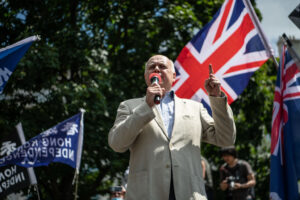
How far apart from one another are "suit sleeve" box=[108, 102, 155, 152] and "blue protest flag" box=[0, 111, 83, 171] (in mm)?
4096

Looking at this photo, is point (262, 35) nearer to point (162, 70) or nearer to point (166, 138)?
point (162, 70)

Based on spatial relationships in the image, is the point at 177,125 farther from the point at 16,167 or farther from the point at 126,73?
the point at 126,73

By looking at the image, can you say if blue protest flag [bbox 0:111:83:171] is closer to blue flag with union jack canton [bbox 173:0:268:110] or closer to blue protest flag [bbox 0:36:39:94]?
blue protest flag [bbox 0:36:39:94]

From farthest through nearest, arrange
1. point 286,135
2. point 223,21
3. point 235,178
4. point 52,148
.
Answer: point 52,148
point 235,178
point 223,21
point 286,135

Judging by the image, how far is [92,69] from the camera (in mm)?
10312

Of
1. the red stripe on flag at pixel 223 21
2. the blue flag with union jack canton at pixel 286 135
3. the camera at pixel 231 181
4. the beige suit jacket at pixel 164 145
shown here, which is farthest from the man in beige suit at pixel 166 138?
the camera at pixel 231 181

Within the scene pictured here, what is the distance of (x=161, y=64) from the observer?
323cm

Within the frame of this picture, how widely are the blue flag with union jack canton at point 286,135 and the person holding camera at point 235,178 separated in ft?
8.63

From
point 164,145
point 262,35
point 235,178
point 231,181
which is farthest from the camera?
point 235,178

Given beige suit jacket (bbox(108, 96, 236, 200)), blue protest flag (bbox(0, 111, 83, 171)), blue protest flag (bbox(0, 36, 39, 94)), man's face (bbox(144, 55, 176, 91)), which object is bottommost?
beige suit jacket (bbox(108, 96, 236, 200))

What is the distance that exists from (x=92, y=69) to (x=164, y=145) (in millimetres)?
7624

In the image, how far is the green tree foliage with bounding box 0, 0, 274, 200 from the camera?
969cm

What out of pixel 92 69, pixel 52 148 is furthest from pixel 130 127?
pixel 92 69

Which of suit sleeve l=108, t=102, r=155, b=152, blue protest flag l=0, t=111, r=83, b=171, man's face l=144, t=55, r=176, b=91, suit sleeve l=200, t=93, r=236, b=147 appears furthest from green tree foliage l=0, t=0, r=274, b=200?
suit sleeve l=200, t=93, r=236, b=147
